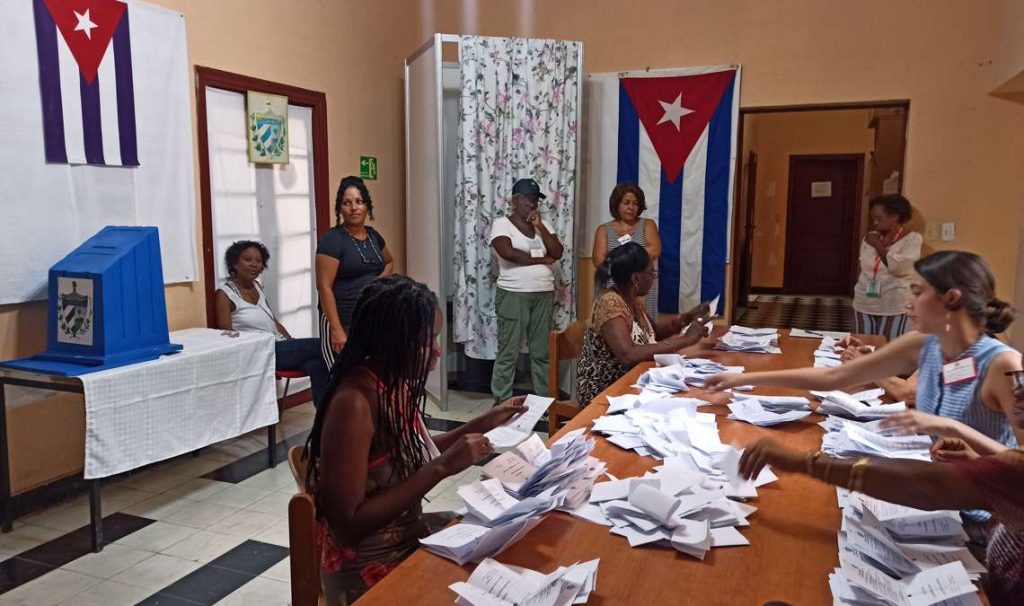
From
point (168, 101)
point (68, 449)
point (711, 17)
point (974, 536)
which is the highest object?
point (711, 17)

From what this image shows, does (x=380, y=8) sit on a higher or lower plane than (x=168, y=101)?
higher

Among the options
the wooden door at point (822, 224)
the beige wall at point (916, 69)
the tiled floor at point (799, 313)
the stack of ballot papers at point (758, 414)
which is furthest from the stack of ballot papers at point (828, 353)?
the wooden door at point (822, 224)

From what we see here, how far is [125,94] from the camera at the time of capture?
134 inches

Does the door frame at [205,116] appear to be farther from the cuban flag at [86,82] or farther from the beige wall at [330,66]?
the cuban flag at [86,82]

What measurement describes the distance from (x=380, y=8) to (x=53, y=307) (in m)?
3.35

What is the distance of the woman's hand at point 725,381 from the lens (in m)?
2.21

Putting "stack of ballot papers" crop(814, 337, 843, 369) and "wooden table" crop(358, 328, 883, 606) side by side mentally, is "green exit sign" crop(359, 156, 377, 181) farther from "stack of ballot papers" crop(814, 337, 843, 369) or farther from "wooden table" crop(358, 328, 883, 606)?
"wooden table" crop(358, 328, 883, 606)

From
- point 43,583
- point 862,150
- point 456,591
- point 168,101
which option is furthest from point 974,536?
point 862,150

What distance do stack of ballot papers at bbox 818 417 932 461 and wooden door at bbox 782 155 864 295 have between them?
9464 mm

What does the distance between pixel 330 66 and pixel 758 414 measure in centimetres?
385

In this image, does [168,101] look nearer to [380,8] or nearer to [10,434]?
[10,434]

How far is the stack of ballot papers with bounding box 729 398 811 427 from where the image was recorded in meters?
2.08

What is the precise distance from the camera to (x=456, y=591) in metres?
1.19

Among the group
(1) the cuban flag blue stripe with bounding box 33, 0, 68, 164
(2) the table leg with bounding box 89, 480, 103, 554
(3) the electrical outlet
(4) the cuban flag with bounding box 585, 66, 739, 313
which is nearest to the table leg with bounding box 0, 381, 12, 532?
(2) the table leg with bounding box 89, 480, 103, 554
